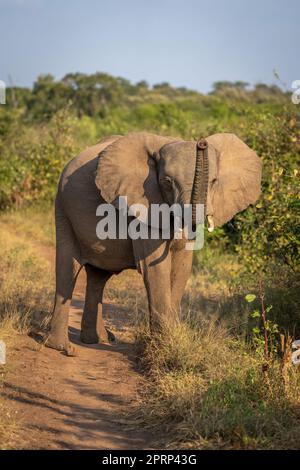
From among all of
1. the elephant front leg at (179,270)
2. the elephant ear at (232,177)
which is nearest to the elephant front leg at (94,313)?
the elephant front leg at (179,270)

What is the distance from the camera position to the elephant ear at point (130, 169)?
7180 mm

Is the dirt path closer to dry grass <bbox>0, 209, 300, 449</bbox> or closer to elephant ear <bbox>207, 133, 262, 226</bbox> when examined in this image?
dry grass <bbox>0, 209, 300, 449</bbox>

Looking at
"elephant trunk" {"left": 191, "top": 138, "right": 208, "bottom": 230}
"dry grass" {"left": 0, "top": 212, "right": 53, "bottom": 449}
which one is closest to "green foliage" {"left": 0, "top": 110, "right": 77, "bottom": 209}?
"dry grass" {"left": 0, "top": 212, "right": 53, "bottom": 449}

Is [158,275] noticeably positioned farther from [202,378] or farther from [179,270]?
[202,378]

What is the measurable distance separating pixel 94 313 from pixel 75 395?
6.06 feet

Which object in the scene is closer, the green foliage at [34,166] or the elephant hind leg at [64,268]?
the elephant hind leg at [64,268]

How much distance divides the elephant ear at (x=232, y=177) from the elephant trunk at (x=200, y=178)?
58 cm

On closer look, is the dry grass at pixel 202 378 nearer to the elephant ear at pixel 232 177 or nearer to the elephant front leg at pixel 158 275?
the elephant front leg at pixel 158 275

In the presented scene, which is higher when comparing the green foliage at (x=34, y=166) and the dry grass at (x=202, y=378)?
the green foliage at (x=34, y=166)

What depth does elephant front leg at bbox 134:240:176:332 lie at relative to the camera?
23.1ft

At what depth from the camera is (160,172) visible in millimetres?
6945

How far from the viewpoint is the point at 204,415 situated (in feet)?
17.0

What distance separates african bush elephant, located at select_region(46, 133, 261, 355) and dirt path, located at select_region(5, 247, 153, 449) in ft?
0.97
